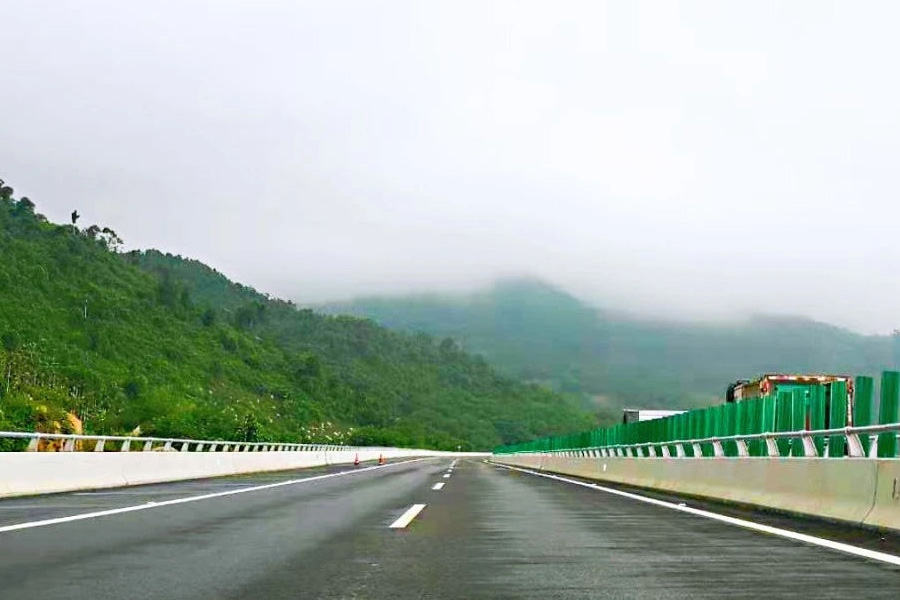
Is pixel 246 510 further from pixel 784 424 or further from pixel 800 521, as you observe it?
pixel 784 424

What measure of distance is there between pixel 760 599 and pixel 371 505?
10132 millimetres

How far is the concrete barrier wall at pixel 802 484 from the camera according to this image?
11.4 metres

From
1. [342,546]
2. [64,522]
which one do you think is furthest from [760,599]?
[64,522]

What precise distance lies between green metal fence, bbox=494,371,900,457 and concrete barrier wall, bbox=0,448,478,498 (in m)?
12.3

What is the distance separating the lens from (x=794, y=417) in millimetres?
17812

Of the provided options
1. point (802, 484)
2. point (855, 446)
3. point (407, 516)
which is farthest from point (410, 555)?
point (802, 484)

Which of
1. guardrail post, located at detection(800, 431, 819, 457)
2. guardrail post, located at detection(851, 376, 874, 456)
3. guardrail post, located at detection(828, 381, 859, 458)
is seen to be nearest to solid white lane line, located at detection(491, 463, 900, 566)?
guardrail post, located at detection(800, 431, 819, 457)

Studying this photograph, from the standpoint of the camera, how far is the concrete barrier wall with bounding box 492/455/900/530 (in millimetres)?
11398

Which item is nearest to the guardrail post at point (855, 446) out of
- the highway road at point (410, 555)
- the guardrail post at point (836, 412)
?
the highway road at point (410, 555)

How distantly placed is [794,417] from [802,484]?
4.03 m

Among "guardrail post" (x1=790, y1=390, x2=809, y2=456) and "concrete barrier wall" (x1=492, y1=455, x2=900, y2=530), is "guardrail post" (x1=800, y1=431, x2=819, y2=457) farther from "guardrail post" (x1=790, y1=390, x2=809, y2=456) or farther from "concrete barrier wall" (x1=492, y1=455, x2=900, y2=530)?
"guardrail post" (x1=790, y1=390, x2=809, y2=456)

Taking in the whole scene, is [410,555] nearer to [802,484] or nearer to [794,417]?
[802,484]

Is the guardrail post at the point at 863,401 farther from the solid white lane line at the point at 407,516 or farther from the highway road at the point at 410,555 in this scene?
the solid white lane line at the point at 407,516

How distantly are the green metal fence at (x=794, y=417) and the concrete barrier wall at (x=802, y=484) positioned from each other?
0.68 metres
